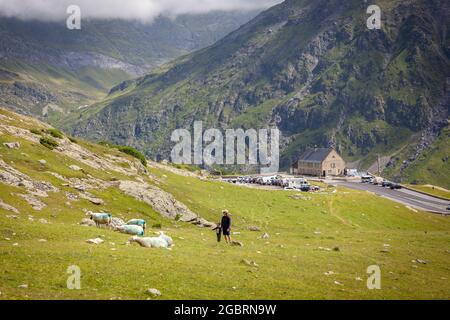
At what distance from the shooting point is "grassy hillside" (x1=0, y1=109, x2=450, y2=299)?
2681cm

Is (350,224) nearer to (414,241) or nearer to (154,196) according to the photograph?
(414,241)

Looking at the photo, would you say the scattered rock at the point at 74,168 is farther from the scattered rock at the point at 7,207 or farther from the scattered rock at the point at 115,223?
the scattered rock at the point at 115,223

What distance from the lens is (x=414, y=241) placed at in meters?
56.7

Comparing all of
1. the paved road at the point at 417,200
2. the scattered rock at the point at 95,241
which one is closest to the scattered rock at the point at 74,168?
the scattered rock at the point at 95,241

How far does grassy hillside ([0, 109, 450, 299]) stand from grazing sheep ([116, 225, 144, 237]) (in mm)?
1361

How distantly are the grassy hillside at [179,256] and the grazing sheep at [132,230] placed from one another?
136 centimetres

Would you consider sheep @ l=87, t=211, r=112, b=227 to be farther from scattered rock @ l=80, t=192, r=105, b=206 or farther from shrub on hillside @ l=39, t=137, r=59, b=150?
shrub on hillside @ l=39, t=137, r=59, b=150

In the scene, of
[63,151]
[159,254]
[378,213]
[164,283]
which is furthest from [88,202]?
[378,213]

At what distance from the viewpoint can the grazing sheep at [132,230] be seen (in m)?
43.4

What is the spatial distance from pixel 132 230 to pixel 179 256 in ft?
33.3

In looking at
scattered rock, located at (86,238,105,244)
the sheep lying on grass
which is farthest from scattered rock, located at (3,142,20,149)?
the sheep lying on grass

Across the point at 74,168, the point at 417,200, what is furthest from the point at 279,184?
the point at 74,168
